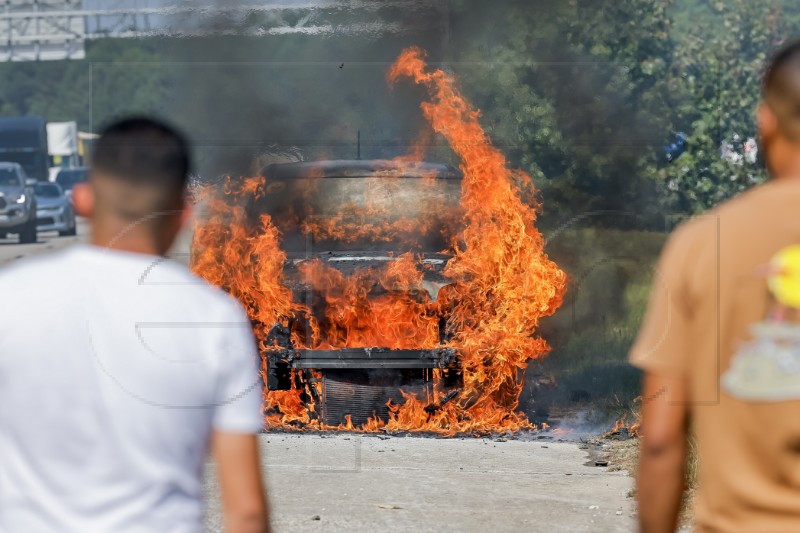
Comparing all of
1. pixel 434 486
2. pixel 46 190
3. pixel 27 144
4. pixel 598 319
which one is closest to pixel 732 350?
pixel 434 486

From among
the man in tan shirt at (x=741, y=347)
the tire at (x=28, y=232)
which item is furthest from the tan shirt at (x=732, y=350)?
the tire at (x=28, y=232)

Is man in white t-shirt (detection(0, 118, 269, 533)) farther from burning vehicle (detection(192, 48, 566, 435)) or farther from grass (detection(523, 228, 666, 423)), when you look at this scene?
grass (detection(523, 228, 666, 423))

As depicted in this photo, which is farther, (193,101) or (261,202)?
(193,101)

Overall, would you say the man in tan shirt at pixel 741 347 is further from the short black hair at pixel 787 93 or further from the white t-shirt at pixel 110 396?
the white t-shirt at pixel 110 396

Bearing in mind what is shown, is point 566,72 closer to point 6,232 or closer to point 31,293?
point 31,293

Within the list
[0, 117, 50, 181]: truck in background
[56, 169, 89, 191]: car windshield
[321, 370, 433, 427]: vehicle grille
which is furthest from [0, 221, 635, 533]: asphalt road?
[0, 117, 50, 181]: truck in background

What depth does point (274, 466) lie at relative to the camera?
7.71 m

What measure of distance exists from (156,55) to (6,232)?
54.7 ft

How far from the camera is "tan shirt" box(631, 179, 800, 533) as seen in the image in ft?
7.70

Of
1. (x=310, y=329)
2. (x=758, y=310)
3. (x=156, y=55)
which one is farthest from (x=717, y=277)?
(x=156, y=55)

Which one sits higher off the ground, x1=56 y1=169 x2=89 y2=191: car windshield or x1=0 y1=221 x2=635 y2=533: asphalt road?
x1=56 y1=169 x2=89 y2=191: car windshield

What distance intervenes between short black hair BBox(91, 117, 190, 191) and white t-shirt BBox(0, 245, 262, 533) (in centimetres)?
19

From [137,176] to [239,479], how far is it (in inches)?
24.7

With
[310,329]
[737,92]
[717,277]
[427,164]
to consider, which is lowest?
[310,329]
